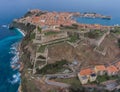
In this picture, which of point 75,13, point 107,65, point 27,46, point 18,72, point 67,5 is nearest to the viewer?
point 107,65

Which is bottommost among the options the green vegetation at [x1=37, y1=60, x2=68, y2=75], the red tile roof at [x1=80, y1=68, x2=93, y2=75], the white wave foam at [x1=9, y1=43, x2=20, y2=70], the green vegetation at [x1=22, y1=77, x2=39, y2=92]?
the white wave foam at [x1=9, y1=43, x2=20, y2=70]

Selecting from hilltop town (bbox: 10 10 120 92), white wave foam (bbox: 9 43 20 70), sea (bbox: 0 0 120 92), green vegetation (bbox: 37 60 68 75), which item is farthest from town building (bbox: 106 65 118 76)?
white wave foam (bbox: 9 43 20 70)

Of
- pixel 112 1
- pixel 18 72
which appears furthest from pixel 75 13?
pixel 18 72

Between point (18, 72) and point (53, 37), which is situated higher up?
point (53, 37)

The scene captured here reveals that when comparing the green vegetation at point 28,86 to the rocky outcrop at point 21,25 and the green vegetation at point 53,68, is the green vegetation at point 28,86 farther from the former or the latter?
the rocky outcrop at point 21,25

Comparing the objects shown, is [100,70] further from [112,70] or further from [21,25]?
[21,25]

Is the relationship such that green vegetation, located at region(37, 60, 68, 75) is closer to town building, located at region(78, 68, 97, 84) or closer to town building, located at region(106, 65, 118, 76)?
town building, located at region(78, 68, 97, 84)

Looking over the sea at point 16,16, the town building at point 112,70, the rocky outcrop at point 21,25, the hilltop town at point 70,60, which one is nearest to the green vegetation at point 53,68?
the hilltop town at point 70,60

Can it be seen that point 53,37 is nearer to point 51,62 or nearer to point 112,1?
point 51,62
